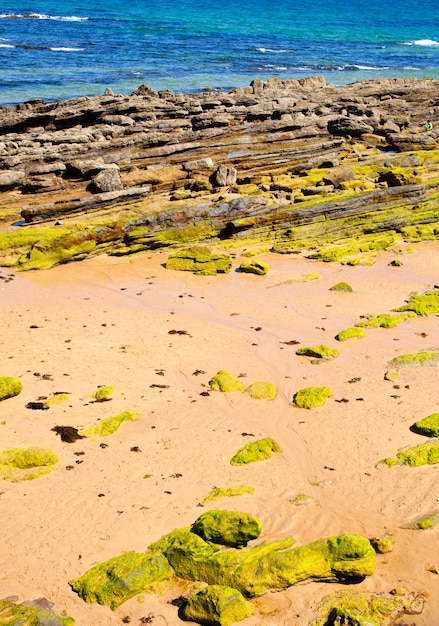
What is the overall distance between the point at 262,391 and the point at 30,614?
7179 mm

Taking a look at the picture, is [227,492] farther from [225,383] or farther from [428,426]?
[428,426]

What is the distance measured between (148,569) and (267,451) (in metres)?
3.67

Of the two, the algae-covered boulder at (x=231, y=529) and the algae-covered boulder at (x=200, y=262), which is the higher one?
the algae-covered boulder at (x=200, y=262)

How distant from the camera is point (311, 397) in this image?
1409 centimetres

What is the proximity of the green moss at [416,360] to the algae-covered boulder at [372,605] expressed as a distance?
7.30 metres

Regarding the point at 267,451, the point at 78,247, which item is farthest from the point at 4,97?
the point at 267,451

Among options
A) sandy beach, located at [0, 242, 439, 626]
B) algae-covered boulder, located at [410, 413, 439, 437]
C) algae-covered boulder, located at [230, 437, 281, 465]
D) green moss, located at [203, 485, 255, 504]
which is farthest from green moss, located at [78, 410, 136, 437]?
algae-covered boulder, located at [410, 413, 439, 437]

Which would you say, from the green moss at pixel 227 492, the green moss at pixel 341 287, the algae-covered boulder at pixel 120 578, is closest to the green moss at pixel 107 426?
the green moss at pixel 227 492

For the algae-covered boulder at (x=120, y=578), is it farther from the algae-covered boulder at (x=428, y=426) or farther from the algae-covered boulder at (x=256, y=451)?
the algae-covered boulder at (x=428, y=426)

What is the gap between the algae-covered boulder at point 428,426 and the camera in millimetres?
12719

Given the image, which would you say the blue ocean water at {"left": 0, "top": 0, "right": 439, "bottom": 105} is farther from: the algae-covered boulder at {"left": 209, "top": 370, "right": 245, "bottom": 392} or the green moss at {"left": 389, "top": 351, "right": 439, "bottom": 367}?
the green moss at {"left": 389, "top": 351, "right": 439, "bottom": 367}

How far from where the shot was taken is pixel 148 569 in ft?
30.7

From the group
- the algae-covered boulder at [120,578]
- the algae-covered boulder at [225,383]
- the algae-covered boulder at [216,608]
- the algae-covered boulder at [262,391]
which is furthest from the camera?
the algae-covered boulder at [225,383]

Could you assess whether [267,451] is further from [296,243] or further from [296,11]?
[296,11]
